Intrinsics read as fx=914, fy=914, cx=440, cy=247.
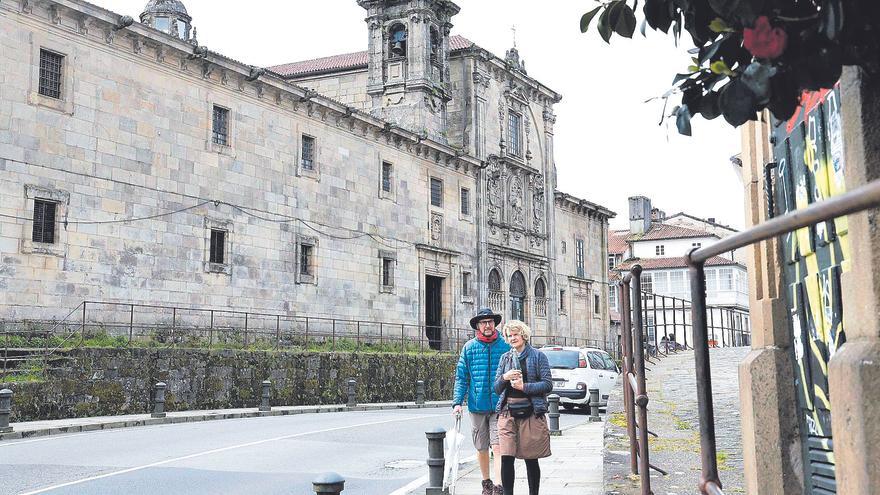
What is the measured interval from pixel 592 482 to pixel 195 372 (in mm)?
14705

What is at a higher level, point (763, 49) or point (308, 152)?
point (308, 152)

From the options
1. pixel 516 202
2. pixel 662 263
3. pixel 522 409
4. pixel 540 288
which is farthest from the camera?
pixel 662 263

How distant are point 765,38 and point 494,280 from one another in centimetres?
3880

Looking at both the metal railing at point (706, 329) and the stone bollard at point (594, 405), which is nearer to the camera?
the metal railing at point (706, 329)

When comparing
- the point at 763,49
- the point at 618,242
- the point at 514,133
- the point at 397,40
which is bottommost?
the point at 763,49

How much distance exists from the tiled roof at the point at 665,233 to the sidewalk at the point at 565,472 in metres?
59.0

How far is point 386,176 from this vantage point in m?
35.2

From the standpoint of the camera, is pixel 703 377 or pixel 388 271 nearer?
pixel 703 377

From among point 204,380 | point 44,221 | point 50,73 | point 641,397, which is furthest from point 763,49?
point 50,73

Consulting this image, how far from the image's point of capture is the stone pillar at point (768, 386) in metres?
4.44

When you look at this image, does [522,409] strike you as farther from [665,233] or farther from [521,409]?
[665,233]

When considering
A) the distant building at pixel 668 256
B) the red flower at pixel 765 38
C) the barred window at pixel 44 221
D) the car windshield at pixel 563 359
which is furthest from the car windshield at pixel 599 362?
the distant building at pixel 668 256

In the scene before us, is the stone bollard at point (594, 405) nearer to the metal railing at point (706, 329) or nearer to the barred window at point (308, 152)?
the barred window at point (308, 152)

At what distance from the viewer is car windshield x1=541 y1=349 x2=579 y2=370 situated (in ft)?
72.5
